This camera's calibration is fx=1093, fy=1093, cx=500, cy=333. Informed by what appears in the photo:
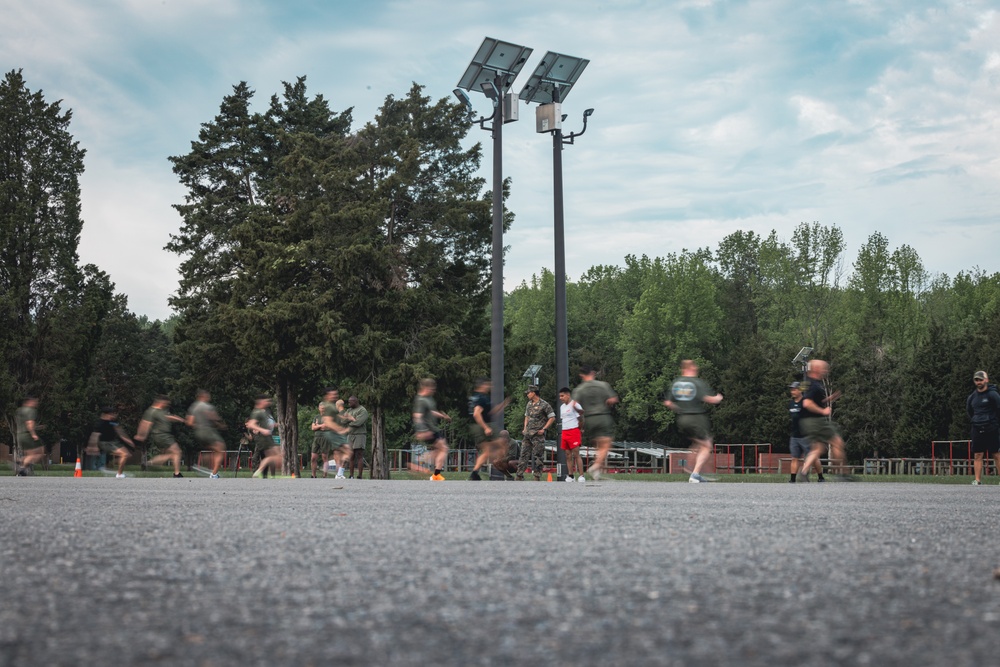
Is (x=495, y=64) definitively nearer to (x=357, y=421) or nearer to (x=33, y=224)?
(x=357, y=421)

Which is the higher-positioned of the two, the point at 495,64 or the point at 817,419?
the point at 495,64

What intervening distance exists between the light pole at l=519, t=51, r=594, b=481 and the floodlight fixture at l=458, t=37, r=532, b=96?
35.8 inches

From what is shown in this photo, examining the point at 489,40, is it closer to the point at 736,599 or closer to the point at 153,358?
the point at 736,599

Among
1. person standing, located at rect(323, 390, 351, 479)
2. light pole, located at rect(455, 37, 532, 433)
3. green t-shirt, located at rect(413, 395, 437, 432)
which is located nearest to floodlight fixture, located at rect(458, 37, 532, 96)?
light pole, located at rect(455, 37, 532, 433)

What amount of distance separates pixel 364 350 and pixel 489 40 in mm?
11550

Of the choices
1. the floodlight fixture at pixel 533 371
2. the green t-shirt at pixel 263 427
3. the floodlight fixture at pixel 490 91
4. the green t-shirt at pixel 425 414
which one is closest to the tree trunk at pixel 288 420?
the floodlight fixture at pixel 533 371

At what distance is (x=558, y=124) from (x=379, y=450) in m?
12.8

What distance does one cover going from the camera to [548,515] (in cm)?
802

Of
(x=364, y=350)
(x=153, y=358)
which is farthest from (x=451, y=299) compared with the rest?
(x=153, y=358)

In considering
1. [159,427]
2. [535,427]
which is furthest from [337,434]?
[535,427]

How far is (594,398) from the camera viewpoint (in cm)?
1766

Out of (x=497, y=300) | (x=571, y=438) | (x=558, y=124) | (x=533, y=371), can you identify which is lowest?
(x=571, y=438)

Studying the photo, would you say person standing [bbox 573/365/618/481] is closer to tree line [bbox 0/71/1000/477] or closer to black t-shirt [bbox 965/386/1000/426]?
black t-shirt [bbox 965/386/1000/426]

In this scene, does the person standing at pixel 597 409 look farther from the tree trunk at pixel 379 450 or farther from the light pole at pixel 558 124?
the tree trunk at pixel 379 450
